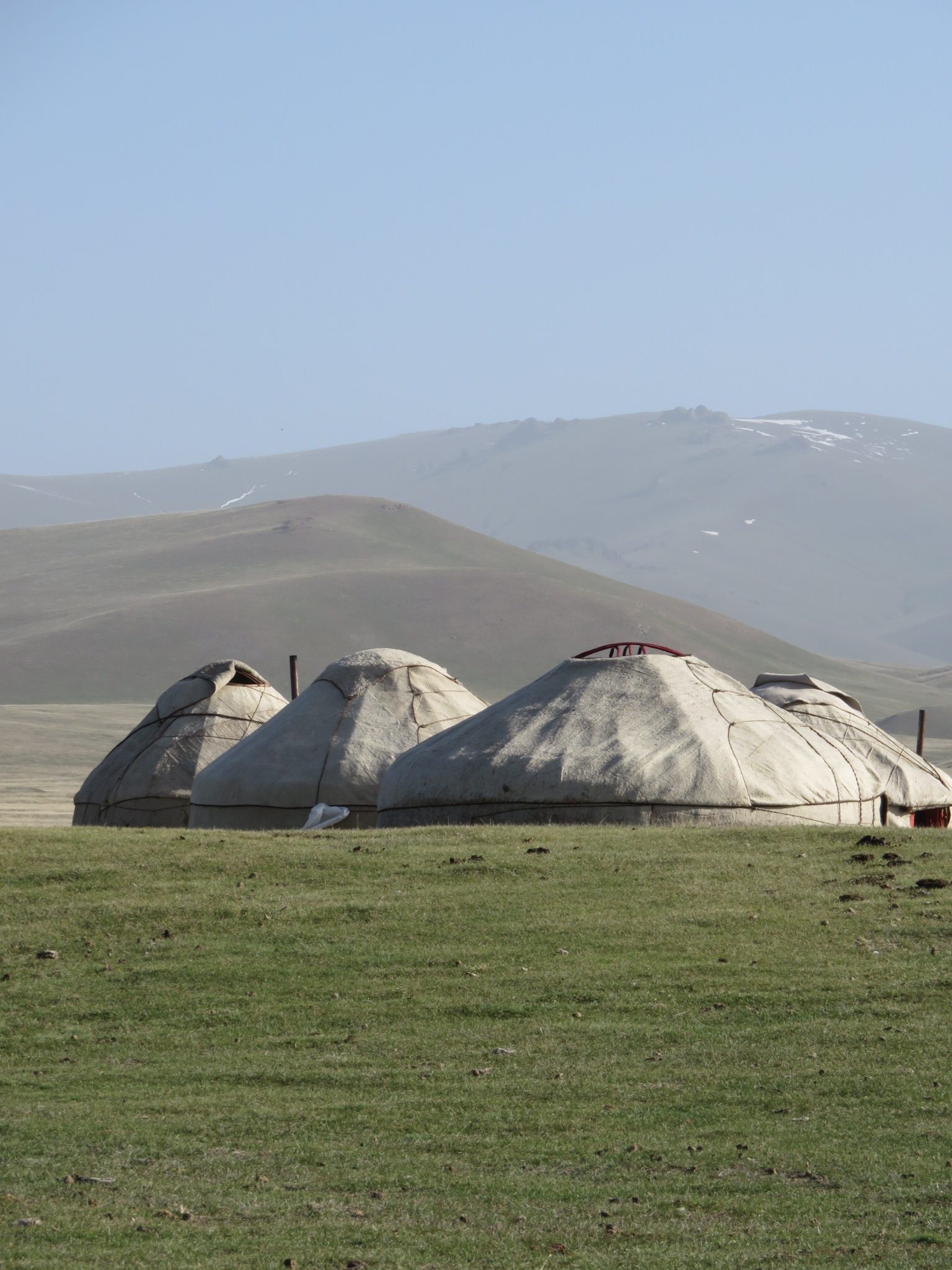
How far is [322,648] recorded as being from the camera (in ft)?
392

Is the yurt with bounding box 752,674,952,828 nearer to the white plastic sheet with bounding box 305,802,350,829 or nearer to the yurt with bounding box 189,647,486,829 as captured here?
the yurt with bounding box 189,647,486,829

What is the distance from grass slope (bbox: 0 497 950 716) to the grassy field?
96.7 m

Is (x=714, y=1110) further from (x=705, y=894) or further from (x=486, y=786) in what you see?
(x=486, y=786)

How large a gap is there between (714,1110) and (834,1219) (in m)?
1.39

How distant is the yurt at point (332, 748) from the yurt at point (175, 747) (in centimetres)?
222

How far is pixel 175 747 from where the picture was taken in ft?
74.8

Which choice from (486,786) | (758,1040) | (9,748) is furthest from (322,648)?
(758,1040)

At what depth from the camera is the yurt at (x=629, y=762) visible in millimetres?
15484

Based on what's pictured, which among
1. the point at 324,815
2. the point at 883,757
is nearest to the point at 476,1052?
the point at 324,815

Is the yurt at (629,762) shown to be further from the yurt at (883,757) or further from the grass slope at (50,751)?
the grass slope at (50,751)

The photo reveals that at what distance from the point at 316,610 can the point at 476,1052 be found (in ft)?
404

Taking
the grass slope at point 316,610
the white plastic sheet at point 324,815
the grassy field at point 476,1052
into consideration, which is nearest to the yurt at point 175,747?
the white plastic sheet at point 324,815

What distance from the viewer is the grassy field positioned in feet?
18.3

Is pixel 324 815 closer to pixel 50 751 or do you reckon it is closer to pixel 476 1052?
pixel 476 1052
